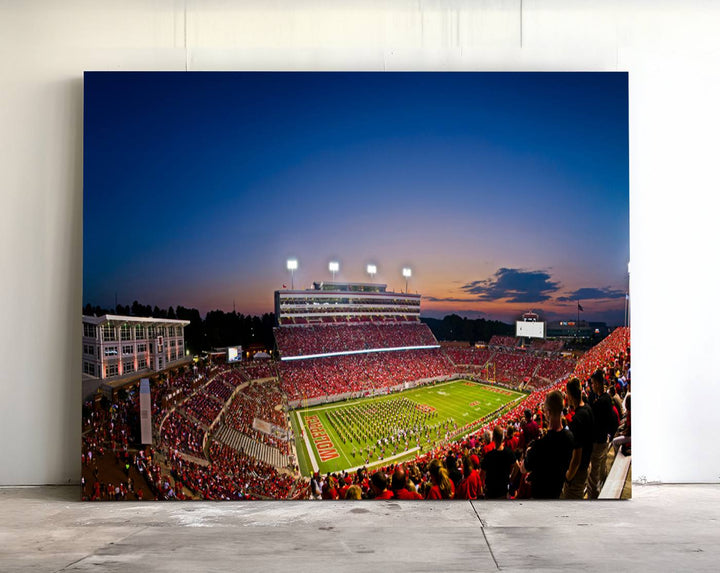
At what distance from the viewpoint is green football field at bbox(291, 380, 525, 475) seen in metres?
4.76

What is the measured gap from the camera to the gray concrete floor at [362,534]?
3299 millimetres

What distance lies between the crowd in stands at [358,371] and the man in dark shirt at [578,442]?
1268 mm

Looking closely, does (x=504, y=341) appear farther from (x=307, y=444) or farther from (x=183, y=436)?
(x=183, y=436)

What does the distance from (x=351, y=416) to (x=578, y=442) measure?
2.27m

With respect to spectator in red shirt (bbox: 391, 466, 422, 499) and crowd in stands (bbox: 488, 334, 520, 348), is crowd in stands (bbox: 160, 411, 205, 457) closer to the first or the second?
spectator in red shirt (bbox: 391, 466, 422, 499)

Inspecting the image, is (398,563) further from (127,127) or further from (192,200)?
(127,127)

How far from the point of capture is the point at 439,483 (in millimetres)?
4805

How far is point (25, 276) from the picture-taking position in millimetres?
5102

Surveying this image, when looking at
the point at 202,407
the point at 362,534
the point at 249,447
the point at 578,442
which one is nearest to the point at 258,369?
the point at 202,407

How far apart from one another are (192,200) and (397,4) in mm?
3042

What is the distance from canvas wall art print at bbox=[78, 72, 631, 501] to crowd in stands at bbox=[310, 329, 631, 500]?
0.03 metres

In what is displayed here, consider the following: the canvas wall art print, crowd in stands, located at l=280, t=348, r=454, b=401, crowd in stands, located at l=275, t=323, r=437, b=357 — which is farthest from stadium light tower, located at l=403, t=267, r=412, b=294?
crowd in stands, located at l=280, t=348, r=454, b=401

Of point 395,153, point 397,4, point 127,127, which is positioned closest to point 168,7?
point 127,127

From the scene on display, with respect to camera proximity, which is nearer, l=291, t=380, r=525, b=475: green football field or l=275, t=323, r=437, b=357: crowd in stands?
l=291, t=380, r=525, b=475: green football field
